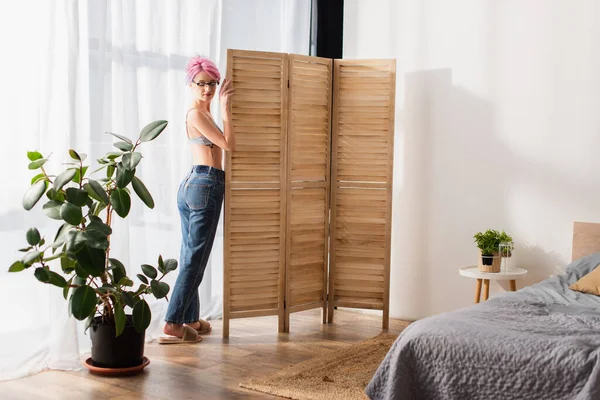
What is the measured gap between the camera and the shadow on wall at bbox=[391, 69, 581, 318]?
189 inches

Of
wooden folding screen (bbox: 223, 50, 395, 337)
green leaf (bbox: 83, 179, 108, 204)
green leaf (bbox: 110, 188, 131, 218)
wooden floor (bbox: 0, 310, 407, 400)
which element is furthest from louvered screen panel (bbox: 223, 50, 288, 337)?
green leaf (bbox: 83, 179, 108, 204)

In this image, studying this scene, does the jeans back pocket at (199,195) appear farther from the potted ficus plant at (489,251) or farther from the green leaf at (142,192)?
the potted ficus plant at (489,251)

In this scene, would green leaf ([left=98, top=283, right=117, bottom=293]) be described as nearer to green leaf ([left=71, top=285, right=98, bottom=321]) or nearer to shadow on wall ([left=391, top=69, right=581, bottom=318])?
green leaf ([left=71, top=285, right=98, bottom=321])

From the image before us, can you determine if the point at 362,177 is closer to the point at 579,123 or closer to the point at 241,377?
the point at 579,123

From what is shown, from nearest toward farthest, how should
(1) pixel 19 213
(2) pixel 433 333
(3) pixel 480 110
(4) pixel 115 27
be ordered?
(2) pixel 433 333 < (1) pixel 19 213 < (4) pixel 115 27 < (3) pixel 480 110

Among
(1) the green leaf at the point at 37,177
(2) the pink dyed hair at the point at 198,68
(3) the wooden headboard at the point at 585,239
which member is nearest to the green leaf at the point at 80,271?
(1) the green leaf at the point at 37,177

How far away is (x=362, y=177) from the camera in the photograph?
488cm

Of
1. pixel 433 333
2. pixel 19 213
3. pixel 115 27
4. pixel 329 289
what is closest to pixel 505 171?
pixel 329 289

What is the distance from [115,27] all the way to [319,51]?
177 cm

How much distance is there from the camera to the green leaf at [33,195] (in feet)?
11.1

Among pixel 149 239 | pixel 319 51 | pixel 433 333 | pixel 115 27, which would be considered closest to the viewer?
pixel 433 333

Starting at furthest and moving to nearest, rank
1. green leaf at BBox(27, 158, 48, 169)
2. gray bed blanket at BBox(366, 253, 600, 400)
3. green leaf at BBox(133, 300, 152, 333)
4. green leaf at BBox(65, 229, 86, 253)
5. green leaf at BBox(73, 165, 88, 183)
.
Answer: green leaf at BBox(133, 300, 152, 333)
green leaf at BBox(73, 165, 88, 183)
green leaf at BBox(27, 158, 48, 169)
green leaf at BBox(65, 229, 86, 253)
gray bed blanket at BBox(366, 253, 600, 400)

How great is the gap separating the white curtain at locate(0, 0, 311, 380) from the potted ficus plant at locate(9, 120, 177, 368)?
16 cm

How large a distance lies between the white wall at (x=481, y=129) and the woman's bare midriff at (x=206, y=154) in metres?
1.36
